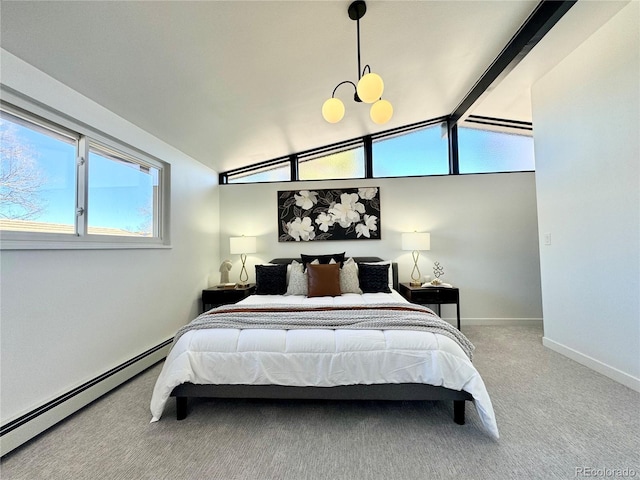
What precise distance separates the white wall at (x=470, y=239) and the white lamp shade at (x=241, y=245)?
1.16 ft

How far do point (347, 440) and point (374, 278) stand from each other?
76.9 inches

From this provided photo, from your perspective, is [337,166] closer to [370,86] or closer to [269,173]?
[269,173]

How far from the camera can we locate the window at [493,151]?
407 centimetres

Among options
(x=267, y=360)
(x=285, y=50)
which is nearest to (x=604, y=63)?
(x=285, y=50)

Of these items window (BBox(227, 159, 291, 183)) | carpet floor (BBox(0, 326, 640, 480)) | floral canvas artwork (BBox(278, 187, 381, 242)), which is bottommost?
carpet floor (BBox(0, 326, 640, 480))

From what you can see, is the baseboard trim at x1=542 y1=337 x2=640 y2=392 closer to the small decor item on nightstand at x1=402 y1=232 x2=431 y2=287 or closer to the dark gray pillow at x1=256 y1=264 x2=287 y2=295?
the small decor item on nightstand at x1=402 y1=232 x2=431 y2=287

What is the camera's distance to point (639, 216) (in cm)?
210

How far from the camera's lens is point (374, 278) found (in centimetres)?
341

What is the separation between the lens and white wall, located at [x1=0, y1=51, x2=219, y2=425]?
170 centimetres

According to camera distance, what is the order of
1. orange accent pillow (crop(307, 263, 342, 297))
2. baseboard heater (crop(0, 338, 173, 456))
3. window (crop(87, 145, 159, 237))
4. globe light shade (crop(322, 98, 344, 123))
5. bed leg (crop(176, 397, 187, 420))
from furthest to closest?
orange accent pillow (crop(307, 263, 342, 297)) < window (crop(87, 145, 159, 237)) < globe light shade (crop(322, 98, 344, 123)) < bed leg (crop(176, 397, 187, 420)) < baseboard heater (crop(0, 338, 173, 456))

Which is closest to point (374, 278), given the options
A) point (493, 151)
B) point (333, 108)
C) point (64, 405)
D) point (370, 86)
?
point (333, 108)

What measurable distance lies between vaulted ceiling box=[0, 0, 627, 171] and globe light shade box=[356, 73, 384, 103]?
21.8 inches

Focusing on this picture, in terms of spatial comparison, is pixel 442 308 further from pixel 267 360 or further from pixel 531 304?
pixel 267 360

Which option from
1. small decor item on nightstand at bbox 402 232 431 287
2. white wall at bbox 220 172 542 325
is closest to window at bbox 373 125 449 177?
white wall at bbox 220 172 542 325
